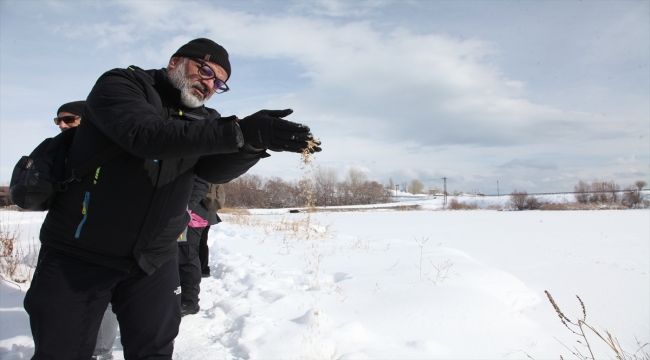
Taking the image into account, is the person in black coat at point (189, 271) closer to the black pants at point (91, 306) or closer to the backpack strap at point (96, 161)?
the black pants at point (91, 306)

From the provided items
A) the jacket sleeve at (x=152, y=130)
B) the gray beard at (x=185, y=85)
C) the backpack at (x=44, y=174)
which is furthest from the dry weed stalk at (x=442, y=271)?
the backpack at (x=44, y=174)

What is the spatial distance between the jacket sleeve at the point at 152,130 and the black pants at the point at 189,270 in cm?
242

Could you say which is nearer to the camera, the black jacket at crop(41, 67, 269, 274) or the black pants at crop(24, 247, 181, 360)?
the black jacket at crop(41, 67, 269, 274)

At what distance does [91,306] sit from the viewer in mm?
1525

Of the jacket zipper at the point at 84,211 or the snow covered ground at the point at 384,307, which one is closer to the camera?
the jacket zipper at the point at 84,211

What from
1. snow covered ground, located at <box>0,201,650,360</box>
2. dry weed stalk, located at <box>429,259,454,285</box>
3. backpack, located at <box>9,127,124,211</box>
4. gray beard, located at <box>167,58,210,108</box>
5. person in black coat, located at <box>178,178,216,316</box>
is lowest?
snow covered ground, located at <box>0,201,650,360</box>

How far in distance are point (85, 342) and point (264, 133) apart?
1.10 meters

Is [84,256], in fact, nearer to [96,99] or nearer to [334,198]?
[96,99]

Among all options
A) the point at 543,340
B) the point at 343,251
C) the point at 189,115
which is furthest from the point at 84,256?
the point at 343,251

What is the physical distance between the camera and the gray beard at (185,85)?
5.67ft

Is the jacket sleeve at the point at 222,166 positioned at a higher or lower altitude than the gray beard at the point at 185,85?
lower

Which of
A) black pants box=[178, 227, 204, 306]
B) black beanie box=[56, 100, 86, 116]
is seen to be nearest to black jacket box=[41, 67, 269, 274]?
black beanie box=[56, 100, 86, 116]

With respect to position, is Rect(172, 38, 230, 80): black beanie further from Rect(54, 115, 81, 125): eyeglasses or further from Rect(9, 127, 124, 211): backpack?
Rect(54, 115, 81, 125): eyeglasses

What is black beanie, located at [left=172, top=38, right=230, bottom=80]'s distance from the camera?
1.77 meters
